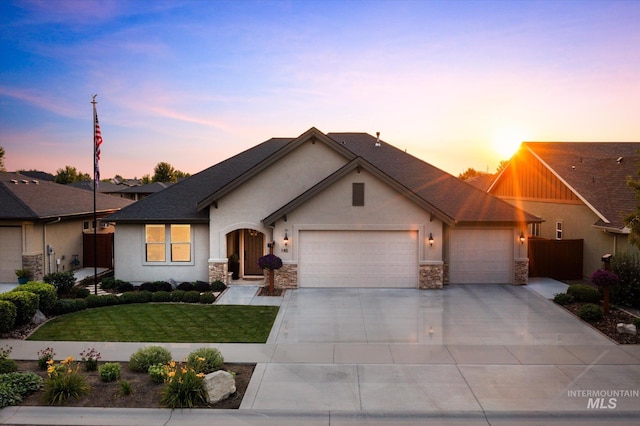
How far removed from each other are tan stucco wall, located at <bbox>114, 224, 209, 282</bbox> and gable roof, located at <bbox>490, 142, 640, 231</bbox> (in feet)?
56.2

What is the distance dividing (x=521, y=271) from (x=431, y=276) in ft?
13.5

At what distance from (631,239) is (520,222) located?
6.17m

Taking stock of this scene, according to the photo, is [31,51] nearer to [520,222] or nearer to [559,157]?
[520,222]

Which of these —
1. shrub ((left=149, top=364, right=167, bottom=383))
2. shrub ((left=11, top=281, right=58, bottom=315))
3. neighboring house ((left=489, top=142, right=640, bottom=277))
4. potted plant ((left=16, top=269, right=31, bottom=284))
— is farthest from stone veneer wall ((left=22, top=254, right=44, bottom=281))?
neighboring house ((left=489, top=142, right=640, bottom=277))

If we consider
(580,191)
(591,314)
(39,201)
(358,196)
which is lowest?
(591,314)

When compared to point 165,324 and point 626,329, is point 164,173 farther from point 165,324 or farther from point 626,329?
point 626,329

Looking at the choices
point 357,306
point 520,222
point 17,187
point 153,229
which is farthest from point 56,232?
point 520,222

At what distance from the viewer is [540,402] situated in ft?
26.7

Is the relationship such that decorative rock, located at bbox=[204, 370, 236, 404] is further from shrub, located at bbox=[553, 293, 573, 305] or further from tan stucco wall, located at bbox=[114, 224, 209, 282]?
shrub, located at bbox=[553, 293, 573, 305]

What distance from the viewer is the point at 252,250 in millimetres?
20266

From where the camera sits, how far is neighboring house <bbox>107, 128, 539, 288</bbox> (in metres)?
18.3

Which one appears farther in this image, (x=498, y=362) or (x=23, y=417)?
(x=498, y=362)

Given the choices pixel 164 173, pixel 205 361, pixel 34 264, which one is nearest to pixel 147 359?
pixel 205 361

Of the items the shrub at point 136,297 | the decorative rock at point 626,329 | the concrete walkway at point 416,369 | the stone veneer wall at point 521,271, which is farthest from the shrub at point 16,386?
the stone veneer wall at point 521,271
